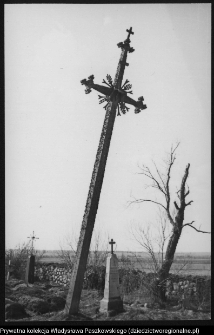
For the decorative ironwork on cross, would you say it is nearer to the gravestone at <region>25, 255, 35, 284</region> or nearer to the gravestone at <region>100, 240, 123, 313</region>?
the gravestone at <region>100, 240, 123, 313</region>

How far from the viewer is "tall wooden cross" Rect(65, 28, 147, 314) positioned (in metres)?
7.42

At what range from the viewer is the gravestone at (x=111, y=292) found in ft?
25.6

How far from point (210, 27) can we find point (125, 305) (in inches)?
340

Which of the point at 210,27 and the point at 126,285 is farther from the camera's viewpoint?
the point at 126,285

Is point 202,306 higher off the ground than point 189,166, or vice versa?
point 189,166

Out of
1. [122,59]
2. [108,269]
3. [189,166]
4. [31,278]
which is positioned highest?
[122,59]

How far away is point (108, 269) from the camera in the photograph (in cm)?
830

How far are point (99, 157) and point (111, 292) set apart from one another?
150 inches

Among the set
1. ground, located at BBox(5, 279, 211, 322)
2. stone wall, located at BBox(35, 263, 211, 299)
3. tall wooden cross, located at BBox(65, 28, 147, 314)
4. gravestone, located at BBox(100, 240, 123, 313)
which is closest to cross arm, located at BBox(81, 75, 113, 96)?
tall wooden cross, located at BBox(65, 28, 147, 314)

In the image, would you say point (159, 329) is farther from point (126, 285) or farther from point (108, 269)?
point (126, 285)

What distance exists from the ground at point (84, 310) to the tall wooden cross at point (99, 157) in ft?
1.88

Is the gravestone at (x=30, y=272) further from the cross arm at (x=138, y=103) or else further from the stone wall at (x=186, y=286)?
the cross arm at (x=138, y=103)

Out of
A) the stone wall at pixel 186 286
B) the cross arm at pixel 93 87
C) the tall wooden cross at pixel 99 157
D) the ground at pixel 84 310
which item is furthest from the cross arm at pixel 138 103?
the ground at pixel 84 310

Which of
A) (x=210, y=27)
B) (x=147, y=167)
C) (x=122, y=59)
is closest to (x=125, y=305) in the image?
(x=147, y=167)
